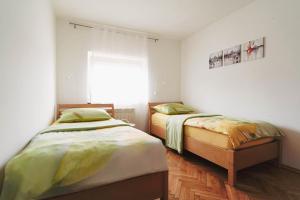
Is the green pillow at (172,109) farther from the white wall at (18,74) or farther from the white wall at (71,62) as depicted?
the white wall at (18,74)

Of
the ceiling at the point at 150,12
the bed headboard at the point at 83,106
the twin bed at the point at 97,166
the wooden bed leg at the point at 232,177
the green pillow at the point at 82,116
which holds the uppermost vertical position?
the ceiling at the point at 150,12

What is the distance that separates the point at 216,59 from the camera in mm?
3082

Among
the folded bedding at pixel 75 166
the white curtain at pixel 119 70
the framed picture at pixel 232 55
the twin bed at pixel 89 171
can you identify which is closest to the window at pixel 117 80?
the white curtain at pixel 119 70

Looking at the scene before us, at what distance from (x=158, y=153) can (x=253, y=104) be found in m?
1.96

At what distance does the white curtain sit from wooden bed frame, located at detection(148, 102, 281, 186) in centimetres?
153

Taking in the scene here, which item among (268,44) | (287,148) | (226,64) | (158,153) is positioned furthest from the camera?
(226,64)

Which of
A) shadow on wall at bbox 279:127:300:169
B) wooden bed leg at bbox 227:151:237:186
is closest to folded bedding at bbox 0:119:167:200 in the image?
wooden bed leg at bbox 227:151:237:186

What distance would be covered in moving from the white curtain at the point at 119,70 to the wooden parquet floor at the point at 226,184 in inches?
65.5

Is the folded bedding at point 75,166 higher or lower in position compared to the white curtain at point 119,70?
→ lower

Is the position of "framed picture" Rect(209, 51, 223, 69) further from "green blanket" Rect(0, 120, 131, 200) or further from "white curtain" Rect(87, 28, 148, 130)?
"green blanket" Rect(0, 120, 131, 200)

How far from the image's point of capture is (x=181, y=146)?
2.44m

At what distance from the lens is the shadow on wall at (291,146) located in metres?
2.01

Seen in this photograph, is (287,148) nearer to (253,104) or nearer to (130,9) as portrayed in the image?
(253,104)

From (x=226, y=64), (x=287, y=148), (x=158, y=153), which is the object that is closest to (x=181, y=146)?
(x=158, y=153)
